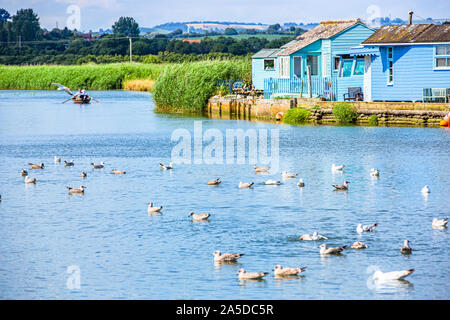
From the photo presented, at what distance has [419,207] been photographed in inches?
883

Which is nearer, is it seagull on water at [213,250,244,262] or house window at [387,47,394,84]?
seagull on water at [213,250,244,262]

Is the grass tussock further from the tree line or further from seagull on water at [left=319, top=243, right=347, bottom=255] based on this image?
seagull on water at [left=319, top=243, right=347, bottom=255]

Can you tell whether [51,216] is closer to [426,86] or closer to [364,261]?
[364,261]

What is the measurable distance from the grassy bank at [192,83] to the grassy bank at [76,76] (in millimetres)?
36627

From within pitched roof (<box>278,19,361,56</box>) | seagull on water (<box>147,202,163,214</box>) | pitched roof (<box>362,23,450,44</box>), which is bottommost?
seagull on water (<box>147,202,163,214</box>)

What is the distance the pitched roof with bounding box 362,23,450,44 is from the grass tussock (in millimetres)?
52370

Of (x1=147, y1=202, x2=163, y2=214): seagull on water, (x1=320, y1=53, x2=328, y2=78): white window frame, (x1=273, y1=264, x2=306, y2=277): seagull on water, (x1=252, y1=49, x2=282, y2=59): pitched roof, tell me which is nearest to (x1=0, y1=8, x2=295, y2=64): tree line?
(x1=252, y1=49, x2=282, y2=59): pitched roof

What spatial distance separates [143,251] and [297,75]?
4209 centimetres

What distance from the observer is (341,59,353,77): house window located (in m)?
53.0

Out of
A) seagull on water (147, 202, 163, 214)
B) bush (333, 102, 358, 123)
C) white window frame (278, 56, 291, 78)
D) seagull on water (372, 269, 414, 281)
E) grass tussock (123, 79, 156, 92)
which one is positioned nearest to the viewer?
seagull on water (372, 269, 414, 281)

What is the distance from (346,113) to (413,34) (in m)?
5.81

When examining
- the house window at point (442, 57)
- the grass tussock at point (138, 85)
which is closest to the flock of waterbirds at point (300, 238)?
the house window at point (442, 57)

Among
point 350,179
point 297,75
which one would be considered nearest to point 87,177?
point 350,179

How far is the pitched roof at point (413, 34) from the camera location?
141 feet
